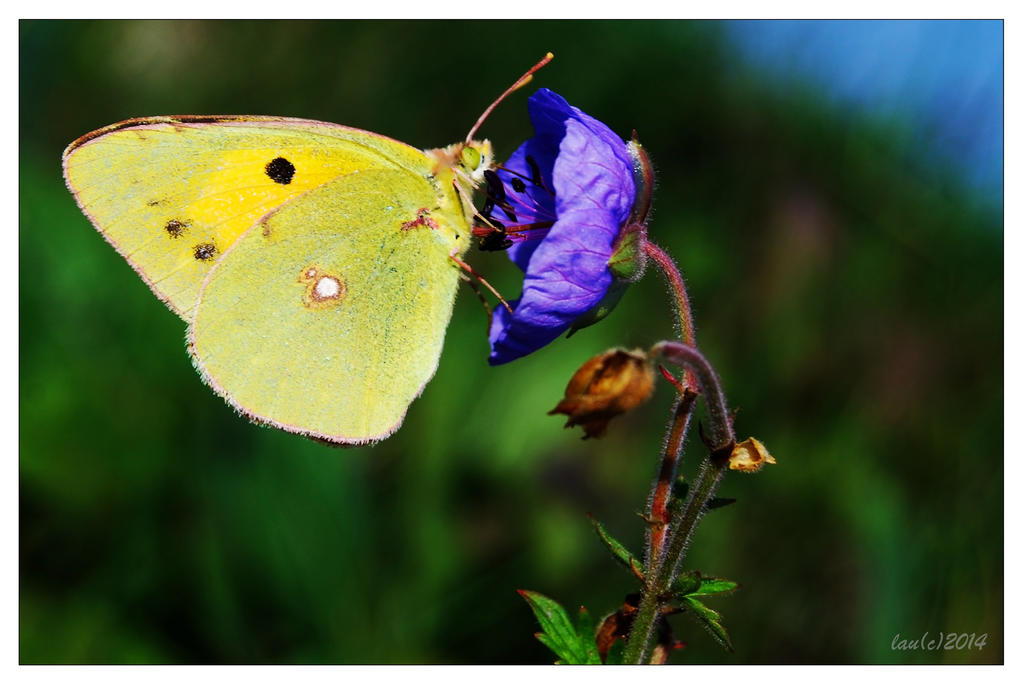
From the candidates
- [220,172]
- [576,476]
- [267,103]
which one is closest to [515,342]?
[220,172]

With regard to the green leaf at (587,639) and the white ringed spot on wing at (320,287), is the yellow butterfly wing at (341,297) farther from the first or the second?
the green leaf at (587,639)

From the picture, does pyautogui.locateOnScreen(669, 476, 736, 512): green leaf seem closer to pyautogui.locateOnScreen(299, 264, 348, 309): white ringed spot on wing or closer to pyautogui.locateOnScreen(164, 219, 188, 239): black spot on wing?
pyautogui.locateOnScreen(299, 264, 348, 309): white ringed spot on wing

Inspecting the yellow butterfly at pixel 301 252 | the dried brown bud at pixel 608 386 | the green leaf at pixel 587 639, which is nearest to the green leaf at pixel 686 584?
the green leaf at pixel 587 639

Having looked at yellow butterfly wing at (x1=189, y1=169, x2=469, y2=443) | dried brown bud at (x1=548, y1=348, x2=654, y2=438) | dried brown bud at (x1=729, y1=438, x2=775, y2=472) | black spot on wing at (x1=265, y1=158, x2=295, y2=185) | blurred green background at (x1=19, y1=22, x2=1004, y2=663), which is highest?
dried brown bud at (x1=548, y1=348, x2=654, y2=438)

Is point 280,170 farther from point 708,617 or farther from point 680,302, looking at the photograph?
point 708,617

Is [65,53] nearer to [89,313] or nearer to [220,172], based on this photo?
[89,313]

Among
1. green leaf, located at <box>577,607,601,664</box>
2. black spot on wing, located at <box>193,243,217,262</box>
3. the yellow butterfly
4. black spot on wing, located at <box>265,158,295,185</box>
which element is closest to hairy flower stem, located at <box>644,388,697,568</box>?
green leaf, located at <box>577,607,601,664</box>
